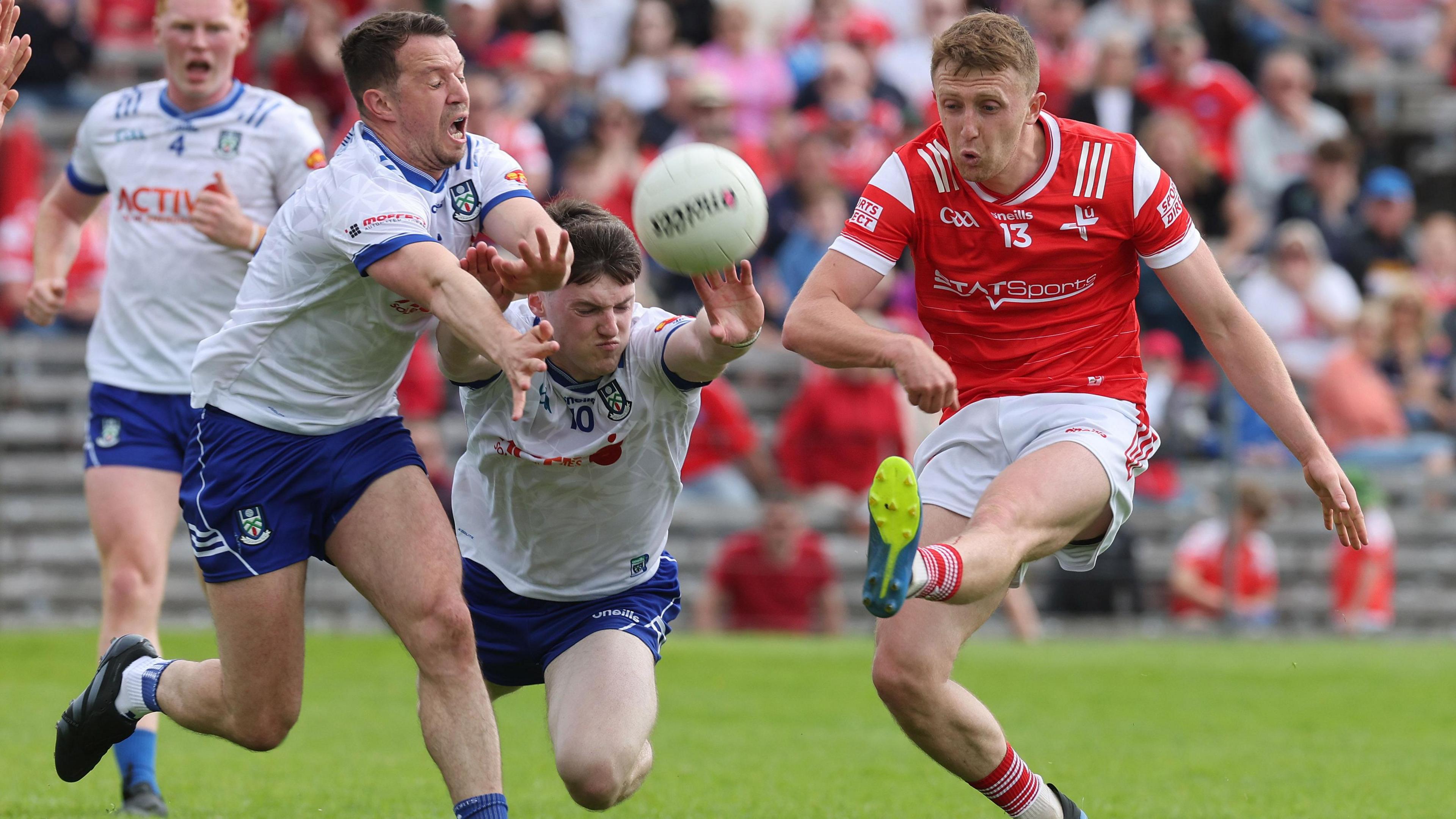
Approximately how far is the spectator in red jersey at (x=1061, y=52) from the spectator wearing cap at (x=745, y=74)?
2.43 m

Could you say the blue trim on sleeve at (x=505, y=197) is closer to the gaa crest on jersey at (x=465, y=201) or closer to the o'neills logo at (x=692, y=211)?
the gaa crest on jersey at (x=465, y=201)

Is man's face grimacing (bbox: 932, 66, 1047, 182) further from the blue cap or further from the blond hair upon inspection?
the blue cap

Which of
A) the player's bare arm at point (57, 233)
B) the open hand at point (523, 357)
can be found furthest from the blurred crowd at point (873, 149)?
the open hand at point (523, 357)

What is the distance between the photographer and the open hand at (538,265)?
4.60 m

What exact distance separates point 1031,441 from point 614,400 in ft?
4.56

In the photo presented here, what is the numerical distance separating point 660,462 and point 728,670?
536cm

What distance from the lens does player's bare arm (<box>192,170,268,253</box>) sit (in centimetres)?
632

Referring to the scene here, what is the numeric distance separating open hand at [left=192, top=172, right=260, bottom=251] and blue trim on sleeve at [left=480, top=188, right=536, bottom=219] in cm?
159

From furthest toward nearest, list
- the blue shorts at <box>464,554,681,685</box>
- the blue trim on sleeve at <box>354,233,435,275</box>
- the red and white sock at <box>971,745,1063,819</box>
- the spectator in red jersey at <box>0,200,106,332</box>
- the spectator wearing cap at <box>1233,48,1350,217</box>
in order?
the spectator wearing cap at <box>1233,48,1350,217</box> → the spectator in red jersey at <box>0,200,106,332</box> → the blue shorts at <box>464,554,681,685</box> → the red and white sock at <box>971,745,1063,819</box> → the blue trim on sleeve at <box>354,233,435,275</box>

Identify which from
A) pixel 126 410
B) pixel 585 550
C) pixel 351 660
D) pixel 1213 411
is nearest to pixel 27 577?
pixel 351 660

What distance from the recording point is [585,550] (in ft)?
19.1

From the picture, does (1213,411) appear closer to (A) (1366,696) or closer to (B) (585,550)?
(A) (1366,696)

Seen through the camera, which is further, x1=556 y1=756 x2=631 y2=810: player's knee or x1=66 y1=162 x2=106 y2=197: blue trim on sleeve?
x1=66 y1=162 x2=106 y2=197: blue trim on sleeve

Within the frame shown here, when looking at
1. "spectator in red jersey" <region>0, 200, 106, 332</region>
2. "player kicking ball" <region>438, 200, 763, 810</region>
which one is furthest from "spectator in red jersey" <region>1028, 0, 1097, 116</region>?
"player kicking ball" <region>438, 200, 763, 810</region>
